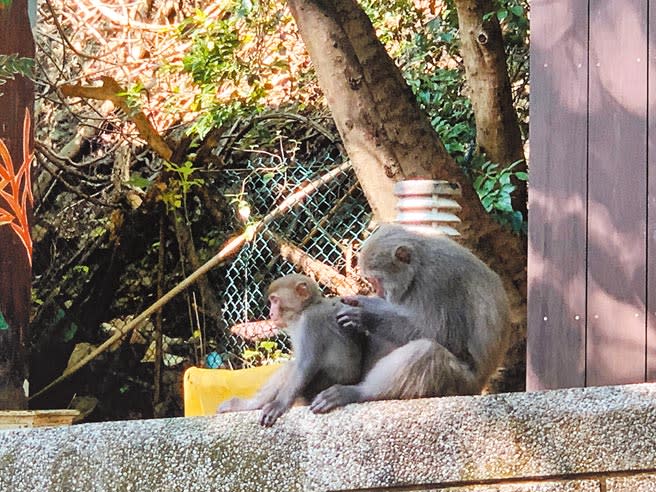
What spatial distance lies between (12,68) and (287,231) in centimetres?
282

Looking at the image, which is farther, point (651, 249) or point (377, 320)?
point (377, 320)

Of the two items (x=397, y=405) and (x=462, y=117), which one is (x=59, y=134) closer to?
(x=462, y=117)

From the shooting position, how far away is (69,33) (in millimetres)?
8789

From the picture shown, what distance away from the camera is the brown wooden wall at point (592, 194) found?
131 inches

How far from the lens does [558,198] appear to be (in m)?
3.52

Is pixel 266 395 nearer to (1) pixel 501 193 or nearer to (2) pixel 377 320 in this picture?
(2) pixel 377 320

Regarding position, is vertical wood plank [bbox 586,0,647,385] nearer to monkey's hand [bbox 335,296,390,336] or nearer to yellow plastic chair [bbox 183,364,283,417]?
monkey's hand [bbox 335,296,390,336]

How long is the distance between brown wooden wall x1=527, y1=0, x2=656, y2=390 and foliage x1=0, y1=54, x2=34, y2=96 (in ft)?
8.64

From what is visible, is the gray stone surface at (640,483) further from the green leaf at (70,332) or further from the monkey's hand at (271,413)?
the green leaf at (70,332)

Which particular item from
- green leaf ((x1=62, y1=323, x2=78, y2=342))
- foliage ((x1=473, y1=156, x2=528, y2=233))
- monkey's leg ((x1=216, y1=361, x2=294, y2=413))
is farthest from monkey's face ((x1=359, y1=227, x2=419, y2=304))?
green leaf ((x1=62, y1=323, x2=78, y2=342))

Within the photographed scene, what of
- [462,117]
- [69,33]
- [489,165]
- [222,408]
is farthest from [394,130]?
[69,33]

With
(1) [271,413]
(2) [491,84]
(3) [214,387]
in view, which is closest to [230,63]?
(2) [491,84]

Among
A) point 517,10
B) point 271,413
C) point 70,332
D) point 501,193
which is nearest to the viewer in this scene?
point 271,413

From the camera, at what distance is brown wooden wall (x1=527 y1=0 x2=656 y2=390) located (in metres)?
3.32
